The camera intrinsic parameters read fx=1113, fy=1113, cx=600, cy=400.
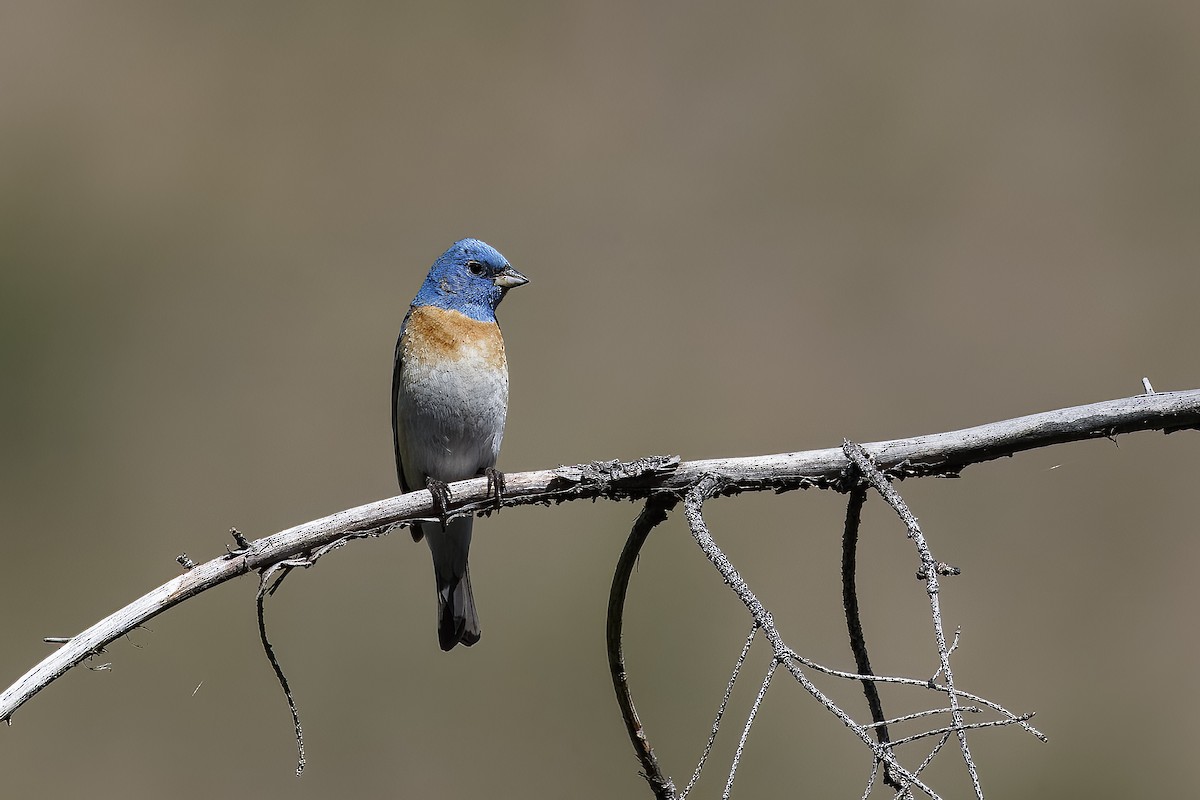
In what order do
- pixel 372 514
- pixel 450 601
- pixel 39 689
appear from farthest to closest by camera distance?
1. pixel 450 601
2. pixel 372 514
3. pixel 39 689

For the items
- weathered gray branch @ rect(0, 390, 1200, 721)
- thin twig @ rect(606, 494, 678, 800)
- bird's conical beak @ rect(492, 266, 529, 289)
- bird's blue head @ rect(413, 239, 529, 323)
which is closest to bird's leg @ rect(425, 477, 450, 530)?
weathered gray branch @ rect(0, 390, 1200, 721)

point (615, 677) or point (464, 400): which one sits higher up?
point (464, 400)

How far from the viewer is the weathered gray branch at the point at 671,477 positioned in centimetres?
185

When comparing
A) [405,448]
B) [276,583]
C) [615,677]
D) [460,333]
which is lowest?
[615,677]

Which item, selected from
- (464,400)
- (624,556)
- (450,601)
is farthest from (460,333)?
(624,556)

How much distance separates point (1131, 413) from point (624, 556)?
0.90 metres

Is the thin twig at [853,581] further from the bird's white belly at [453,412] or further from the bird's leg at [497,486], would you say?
the bird's white belly at [453,412]

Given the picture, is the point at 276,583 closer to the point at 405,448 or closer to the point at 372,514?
the point at 372,514

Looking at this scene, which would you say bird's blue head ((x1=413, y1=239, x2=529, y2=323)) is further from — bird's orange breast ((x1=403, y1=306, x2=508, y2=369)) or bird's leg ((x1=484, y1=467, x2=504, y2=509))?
bird's leg ((x1=484, y1=467, x2=504, y2=509))

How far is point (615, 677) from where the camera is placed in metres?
2.14

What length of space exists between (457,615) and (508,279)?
120 cm

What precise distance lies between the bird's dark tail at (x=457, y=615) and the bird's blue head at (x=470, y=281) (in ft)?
3.10

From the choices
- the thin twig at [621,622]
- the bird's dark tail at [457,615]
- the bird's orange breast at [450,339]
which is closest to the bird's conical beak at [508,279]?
the bird's orange breast at [450,339]

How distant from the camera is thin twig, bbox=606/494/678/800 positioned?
204 cm
